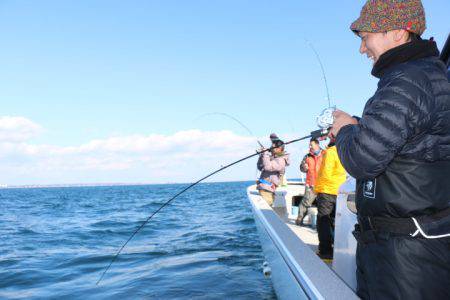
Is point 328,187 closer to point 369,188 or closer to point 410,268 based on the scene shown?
point 369,188

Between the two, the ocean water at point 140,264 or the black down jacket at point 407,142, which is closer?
the black down jacket at point 407,142

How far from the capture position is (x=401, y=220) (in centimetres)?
139

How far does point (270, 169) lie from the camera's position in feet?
24.8

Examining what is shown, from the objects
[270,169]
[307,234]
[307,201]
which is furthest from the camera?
[270,169]

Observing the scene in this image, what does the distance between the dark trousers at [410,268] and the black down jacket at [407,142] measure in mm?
103

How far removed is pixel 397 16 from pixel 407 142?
47 centimetres

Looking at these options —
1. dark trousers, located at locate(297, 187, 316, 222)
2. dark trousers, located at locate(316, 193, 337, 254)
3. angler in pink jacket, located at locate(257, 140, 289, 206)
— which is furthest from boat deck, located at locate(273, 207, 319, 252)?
angler in pink jacket, located at locate(257, 140, 289, 206)

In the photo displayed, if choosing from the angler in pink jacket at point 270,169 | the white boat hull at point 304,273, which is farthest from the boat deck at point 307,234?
the white boat hull at point 304,273

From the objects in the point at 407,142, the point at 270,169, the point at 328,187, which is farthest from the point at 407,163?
the point at 270,169

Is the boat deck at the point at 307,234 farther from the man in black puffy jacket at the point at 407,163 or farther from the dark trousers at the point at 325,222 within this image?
the man in black puffy jacket at the point at 407,163

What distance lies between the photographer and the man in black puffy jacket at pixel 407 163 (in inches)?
52.0

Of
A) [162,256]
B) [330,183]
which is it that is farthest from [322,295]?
[162,256]

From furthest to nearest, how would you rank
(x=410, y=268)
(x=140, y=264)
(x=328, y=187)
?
(x=140, y=264), (x=328, y=187), (x=410, y=268)

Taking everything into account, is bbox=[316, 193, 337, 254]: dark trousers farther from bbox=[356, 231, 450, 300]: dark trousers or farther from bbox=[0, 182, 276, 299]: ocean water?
Answer: bbox=[356, 231, 450, 300]: dark trousers
